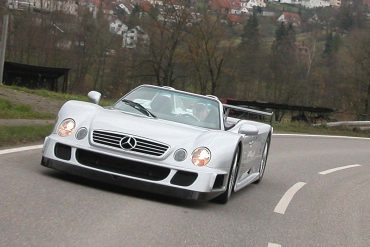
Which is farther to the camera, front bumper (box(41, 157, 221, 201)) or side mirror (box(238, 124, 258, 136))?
side mirror (box(238, 124, 258, 136))

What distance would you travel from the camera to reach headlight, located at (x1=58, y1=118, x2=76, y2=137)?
23.4 ft

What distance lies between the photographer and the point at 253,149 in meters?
8.98

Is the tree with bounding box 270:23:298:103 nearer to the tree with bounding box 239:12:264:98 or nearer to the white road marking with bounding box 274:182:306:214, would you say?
the tree with bounding box 239:12:264:98

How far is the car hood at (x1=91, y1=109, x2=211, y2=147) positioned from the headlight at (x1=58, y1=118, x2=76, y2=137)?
0.24 m

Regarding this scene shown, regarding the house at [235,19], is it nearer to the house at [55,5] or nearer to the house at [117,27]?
the house at [117,27]

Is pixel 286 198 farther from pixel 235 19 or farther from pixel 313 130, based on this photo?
pixel 235 19

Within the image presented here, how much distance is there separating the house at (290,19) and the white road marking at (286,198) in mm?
69254

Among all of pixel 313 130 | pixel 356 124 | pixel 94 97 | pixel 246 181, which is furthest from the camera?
pixel 356 124

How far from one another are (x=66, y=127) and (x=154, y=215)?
160cm

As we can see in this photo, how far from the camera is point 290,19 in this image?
84.8 meters

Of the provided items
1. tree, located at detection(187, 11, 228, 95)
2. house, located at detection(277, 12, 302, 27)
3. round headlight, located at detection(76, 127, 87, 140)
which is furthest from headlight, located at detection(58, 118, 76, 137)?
house, located at detection(277, 12, 302, 27)

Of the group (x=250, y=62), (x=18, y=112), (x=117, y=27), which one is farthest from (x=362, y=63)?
(x=18, y=112)

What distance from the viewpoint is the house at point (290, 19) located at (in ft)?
262

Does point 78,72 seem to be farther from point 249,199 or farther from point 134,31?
point 249,199
